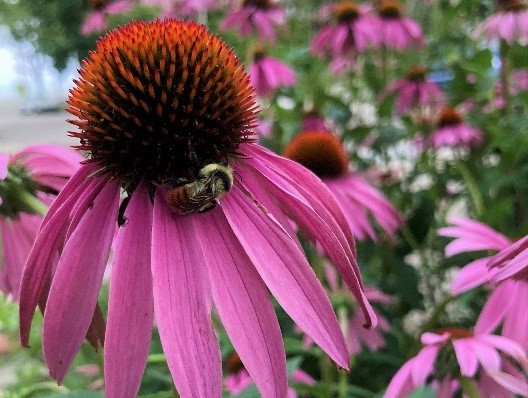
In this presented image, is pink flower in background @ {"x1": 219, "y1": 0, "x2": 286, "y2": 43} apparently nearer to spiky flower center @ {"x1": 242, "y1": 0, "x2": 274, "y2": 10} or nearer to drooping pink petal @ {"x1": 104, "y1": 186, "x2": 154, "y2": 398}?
spiky flower center @ {"x1": 242, "y1": 0, "x2": 274, "y2": 10}

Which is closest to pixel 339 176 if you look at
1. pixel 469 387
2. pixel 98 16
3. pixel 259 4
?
pixel 469 387

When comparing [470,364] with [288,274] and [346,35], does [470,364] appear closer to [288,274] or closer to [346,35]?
[288,274]

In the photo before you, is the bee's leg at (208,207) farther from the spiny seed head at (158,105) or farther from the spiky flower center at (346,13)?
the spiky flower center at (346,13)

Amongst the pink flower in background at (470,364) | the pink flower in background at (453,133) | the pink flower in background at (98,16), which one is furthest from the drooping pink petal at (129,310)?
the pink flower in background at (98,16)

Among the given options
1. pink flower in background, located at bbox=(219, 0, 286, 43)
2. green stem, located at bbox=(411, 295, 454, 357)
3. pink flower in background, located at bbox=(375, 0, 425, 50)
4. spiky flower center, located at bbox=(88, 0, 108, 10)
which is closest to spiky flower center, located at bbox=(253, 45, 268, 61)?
pink flower in background, located at bbox=(219, 0, 286, 43)

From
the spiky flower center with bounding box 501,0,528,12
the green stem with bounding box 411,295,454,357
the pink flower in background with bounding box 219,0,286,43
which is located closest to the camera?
the green stem with bounding box 411,295,454,357
